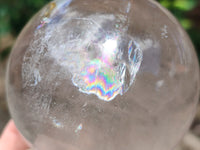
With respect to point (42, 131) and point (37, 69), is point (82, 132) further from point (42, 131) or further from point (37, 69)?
point (37, 69)

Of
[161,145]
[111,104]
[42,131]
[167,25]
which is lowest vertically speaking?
[161,145]

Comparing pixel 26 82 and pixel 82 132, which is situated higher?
pixel 26 82

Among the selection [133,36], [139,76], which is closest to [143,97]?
[139,76]

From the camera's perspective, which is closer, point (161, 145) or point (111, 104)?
point (111, 104)

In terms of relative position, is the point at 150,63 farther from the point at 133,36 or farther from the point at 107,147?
the point at 107,147
